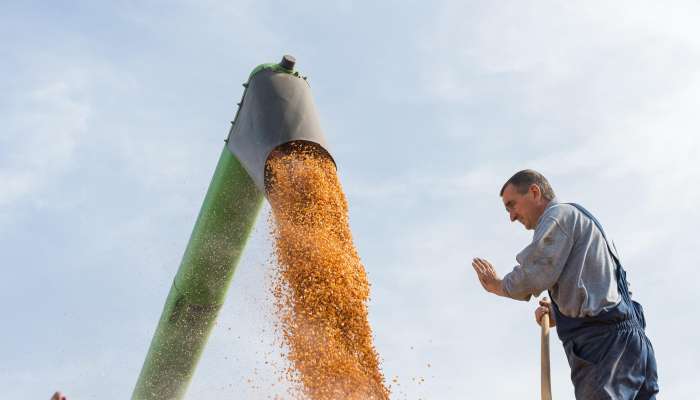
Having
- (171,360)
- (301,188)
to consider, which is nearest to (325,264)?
(301,188)

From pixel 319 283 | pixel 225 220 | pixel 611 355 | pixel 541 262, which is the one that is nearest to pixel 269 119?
pixel 225 220

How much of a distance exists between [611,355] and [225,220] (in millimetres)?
3255

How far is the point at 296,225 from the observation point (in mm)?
4430

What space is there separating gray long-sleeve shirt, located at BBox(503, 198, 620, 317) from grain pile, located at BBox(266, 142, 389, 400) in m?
1.18

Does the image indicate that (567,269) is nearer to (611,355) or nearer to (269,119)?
(611,355)

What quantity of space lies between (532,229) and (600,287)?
397 mm

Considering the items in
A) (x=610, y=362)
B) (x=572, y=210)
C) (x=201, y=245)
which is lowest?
(x=610, y=362)

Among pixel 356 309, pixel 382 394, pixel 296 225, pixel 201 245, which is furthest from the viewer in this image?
pixel 201 245

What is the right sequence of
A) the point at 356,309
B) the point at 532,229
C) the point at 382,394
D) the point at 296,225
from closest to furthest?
1. the point at 532,229
2. the point at 382,394
3. the point at 356,309
4. the point at 296,225

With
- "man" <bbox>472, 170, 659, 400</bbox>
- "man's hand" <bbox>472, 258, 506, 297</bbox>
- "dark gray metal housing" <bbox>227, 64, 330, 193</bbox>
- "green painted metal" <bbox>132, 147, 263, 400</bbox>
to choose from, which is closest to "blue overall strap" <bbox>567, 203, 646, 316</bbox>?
"man" <bbox>472, 170, 659, 400</bbox>

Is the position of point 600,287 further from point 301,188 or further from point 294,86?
point 294,86

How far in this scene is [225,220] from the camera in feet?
18.0

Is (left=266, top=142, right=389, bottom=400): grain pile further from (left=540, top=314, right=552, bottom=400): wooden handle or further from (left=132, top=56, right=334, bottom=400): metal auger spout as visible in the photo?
(left=540, top=314, right=552, bottom=400): wooden handle

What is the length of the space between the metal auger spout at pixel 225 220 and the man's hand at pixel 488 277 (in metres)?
1.99
